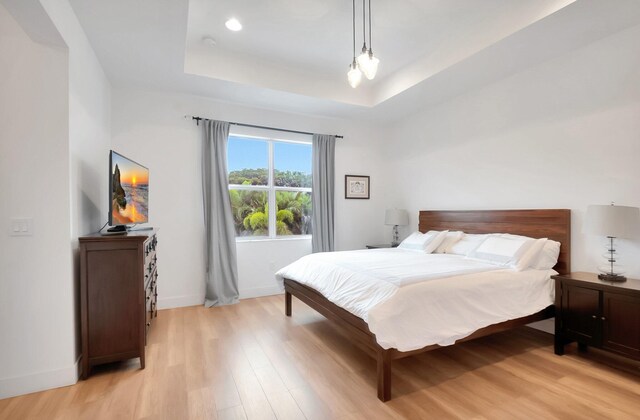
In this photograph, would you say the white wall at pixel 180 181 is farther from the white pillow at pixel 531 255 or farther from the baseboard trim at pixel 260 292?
the white pillow at pixel 531 255

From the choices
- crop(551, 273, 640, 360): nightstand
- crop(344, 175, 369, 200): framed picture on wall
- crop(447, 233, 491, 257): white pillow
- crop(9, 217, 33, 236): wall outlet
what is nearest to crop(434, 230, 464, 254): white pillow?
crop(447, 233, 491, 257): white pillow

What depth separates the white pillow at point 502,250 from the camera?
2.79 metres

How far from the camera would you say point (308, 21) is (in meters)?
2.87

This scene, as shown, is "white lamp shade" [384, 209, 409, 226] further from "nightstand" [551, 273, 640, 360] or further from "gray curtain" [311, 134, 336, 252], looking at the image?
"nightstand" [551, 273, 640, 360]

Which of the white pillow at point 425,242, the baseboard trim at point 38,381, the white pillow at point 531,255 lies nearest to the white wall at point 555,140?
the white pillow at point 531,255

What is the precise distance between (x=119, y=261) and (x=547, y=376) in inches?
129

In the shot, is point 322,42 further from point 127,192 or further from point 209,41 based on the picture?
point 127,192

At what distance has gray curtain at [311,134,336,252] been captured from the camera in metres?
4.58

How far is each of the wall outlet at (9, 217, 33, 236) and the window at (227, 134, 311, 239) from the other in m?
2.31

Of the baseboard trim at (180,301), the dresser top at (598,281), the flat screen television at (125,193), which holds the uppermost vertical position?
the flat screen television at (125,193)

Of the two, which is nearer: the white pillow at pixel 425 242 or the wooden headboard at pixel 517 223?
the wooden headboard at pixel 517 223

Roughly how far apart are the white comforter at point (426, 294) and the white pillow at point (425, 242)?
66 centimetres

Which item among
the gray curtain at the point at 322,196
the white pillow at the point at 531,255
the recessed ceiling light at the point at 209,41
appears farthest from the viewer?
the gray curtain at the point at 322,196

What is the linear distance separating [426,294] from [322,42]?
2729 millimetres
